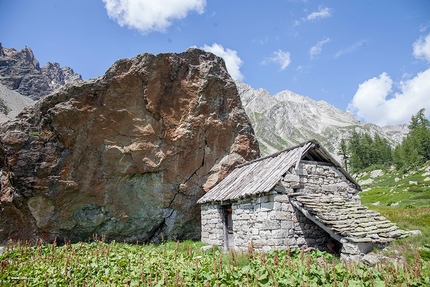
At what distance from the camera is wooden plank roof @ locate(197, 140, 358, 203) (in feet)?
36.7

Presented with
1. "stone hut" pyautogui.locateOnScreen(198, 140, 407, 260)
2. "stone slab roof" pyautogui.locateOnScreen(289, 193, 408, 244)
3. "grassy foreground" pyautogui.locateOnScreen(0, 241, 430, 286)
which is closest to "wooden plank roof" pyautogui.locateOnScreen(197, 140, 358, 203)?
"stone hut" pyautogui.locateOnScreen(198, 140, 407, 260)

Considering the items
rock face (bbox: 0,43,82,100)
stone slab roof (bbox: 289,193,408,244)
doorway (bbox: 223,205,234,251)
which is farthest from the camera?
rock face (bbox: 0,43,82,100)

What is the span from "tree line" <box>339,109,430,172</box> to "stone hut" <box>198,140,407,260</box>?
176 ft

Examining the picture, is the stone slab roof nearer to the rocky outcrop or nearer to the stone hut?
the stone hut

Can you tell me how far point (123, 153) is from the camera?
1509 cm

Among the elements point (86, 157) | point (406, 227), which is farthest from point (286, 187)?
point (86, 157)

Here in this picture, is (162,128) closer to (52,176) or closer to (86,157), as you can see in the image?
(86,157)

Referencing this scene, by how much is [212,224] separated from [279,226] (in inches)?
184

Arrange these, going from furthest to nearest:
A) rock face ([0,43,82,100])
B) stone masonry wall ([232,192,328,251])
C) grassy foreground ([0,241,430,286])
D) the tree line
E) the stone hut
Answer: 1. rock face ([0,43,82,100])
2. the tree line
3. stone masonry wall ([232,192,328,251])
4. the stone hut
5. grassy foreground ([0,241,430,286])

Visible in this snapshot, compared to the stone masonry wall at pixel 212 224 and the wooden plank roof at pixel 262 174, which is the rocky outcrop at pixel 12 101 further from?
the wooden plank roof at pixel 262 174

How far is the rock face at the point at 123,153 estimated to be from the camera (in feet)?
45.4

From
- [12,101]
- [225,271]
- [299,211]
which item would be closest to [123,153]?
[299,211]

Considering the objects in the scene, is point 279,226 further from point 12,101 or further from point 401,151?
point 12,101

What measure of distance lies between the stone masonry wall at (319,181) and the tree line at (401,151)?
2062 inches
